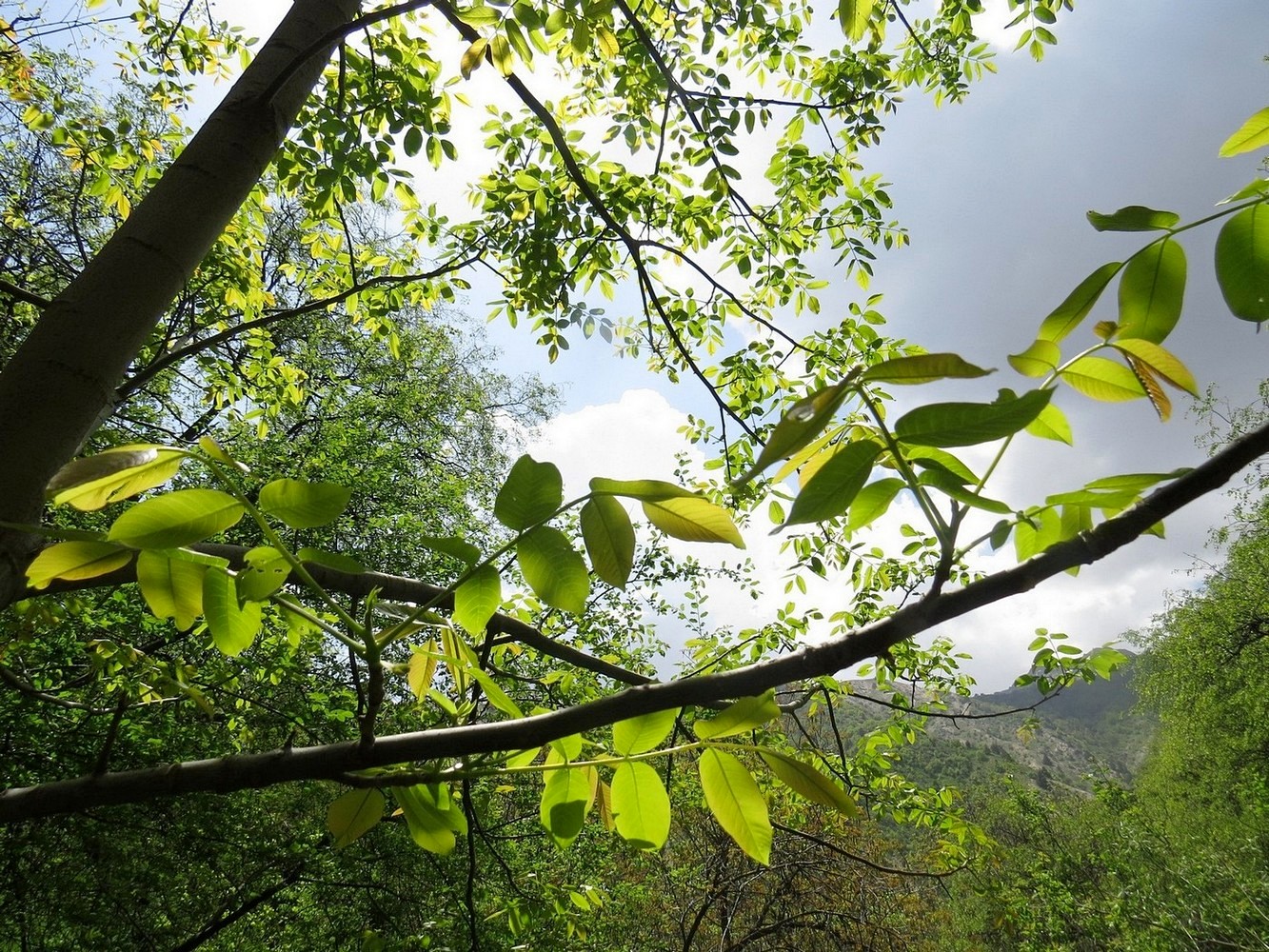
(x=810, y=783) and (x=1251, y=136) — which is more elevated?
(x=1251, y=136)

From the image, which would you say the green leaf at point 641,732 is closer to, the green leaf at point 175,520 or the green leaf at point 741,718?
the green leaf at point 741,718

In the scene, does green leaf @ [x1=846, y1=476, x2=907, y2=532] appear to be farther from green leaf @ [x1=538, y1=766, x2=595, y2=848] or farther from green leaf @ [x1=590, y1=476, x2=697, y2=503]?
green leaf @ [x1=538, y1=766, x2=595, y2=848]

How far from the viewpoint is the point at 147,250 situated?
2.99 feet

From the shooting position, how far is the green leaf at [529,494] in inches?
21.8

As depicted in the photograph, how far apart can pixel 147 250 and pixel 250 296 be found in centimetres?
432

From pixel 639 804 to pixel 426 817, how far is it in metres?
0.24

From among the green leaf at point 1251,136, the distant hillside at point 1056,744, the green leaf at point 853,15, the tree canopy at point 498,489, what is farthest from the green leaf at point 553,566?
the distant hillside at point 1056,744

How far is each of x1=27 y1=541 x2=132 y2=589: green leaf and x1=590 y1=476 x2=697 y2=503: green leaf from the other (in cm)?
47

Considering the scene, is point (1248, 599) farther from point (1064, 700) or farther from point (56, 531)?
point (1064, 700)

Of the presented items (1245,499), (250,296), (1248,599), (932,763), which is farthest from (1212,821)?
(932,763)

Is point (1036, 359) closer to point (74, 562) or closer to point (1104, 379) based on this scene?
point (1104, 379)

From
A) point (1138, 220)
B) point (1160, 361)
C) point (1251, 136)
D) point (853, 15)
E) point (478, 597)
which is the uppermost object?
point (853, 15)

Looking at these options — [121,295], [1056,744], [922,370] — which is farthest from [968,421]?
[1056,744]

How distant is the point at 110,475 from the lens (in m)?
0.53
